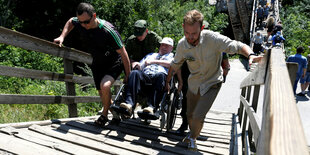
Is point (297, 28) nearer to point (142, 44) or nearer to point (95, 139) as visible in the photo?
point (142, 44)

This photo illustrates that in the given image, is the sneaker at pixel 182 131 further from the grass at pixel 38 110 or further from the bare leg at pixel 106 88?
the grass at pixel 38 110

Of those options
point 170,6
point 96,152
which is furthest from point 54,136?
point 170,6

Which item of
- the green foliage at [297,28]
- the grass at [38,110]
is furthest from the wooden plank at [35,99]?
the green foliage at [297,28]

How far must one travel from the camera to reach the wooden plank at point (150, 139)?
3.26 metres

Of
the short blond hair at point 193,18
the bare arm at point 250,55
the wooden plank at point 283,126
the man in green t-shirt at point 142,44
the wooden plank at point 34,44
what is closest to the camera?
the wooden plank at point 283,126

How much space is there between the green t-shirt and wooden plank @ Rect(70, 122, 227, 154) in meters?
1.23

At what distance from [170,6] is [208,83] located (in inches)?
708

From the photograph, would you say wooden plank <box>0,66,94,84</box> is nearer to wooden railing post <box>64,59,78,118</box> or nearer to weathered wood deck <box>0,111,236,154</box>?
wooden railing post <box>64,59,78,118</box>

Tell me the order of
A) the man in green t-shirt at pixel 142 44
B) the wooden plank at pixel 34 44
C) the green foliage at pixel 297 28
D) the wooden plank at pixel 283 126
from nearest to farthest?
the wooden plank at pixel 283 126 → the wooden plank at pixel 34 44 → the man in green t-shirt at pixel 142 44 → the green foliage at pixel 297 28

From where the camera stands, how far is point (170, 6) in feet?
66.7

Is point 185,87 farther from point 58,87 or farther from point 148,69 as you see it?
point 58,87

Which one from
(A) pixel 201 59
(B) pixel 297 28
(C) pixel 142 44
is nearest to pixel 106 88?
(C) pixel 142 44

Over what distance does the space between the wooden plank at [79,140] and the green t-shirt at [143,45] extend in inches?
68.8

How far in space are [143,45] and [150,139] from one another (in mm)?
1566
